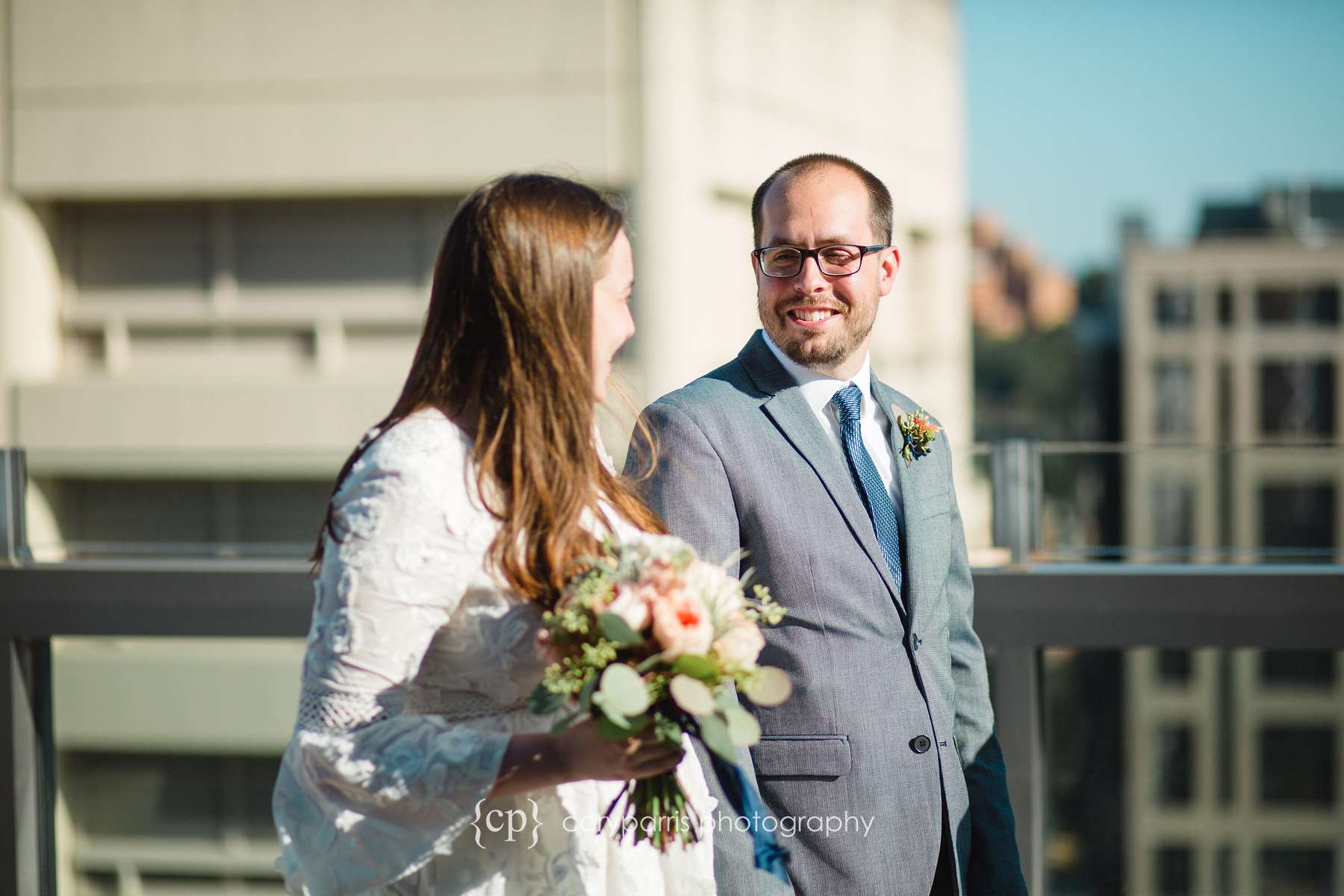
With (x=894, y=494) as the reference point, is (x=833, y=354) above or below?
above

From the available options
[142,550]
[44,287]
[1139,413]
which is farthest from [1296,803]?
[142,550]

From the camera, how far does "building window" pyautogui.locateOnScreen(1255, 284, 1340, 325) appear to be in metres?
56.4

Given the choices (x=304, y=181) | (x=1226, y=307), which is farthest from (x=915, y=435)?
(x=1226, y=307)

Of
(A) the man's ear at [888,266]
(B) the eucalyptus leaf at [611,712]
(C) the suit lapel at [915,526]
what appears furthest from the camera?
(A) the man's ear at [888,266]

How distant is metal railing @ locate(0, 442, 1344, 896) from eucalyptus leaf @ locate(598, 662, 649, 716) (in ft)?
5.70

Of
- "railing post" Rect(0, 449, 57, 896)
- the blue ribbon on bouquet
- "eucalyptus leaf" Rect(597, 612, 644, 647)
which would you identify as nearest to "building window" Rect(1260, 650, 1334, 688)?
"railing post" Rect(0, 449, 57, 896)

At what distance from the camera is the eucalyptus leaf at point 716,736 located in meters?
1.60

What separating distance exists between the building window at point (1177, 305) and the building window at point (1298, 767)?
18.2 meters

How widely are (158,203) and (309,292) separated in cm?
202

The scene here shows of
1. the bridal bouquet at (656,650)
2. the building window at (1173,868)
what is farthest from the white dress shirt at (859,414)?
the building window at (1173,868)

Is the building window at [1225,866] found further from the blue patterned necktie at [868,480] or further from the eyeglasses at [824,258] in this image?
the eyeglasses at [824,258]

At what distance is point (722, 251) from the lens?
43.8 ft

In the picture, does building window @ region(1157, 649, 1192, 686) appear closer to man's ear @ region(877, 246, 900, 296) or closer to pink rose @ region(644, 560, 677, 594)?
man's ear @ region(877, 246, 900, 296)

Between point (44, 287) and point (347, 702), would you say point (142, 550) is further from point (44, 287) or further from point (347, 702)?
point (44, 287)
